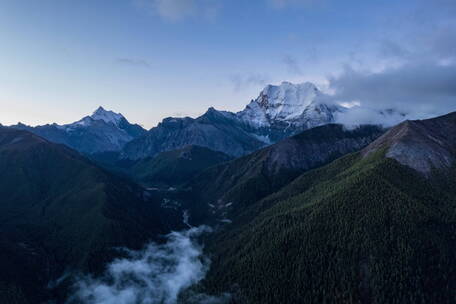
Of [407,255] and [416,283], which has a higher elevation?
[407,255]

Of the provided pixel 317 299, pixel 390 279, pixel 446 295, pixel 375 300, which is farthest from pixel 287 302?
pixel 446 295

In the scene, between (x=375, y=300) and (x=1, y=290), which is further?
(x=1, y=290)

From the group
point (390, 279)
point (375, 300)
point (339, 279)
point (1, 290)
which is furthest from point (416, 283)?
point (1, 290)

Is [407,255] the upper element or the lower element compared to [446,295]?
upper

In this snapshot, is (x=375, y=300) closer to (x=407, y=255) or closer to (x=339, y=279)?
(x=339, y=279)

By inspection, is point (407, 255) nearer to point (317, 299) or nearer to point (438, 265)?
point (438, 265)

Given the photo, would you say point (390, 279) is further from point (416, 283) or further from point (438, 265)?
point (438, 265)

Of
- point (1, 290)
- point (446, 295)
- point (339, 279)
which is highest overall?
point (1, 290)
